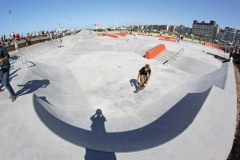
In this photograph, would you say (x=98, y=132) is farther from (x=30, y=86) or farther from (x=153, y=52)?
(x=153, y=52)

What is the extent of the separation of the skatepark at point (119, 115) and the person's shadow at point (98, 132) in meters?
0.03

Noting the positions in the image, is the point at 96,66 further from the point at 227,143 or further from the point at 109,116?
the point at 227,143

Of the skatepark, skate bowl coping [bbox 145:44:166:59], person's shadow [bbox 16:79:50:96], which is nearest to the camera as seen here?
the skatepark

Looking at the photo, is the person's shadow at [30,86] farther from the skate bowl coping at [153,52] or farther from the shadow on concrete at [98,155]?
the skate bowl coping at [153,52]

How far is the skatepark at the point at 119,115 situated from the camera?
4379mm

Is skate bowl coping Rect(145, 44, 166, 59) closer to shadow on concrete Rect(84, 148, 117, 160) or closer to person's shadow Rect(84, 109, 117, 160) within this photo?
person's shadow Rect(84, 109, 117, 160)

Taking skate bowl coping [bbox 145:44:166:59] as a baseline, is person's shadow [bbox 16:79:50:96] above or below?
below

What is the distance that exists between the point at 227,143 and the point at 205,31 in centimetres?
21734

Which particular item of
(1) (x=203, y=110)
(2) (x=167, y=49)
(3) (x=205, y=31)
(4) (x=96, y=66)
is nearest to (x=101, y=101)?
(1) (x=203, y=110)

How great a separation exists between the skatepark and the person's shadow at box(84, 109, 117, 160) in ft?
0.08

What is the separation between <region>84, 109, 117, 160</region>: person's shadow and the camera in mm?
4195

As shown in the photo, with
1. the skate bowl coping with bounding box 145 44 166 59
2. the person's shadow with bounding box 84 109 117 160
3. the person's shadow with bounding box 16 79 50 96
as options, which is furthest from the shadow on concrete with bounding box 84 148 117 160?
the skate bowl coping with bounding box 145 44 166 59

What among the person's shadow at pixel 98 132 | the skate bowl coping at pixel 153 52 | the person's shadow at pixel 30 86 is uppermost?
the skate bowl coping at pixel 153 52

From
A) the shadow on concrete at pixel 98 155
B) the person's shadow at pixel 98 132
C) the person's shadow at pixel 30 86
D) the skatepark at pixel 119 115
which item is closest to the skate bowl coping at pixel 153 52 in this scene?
the skatepark at pixel 119 115
